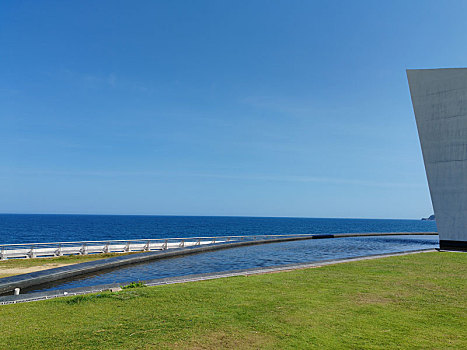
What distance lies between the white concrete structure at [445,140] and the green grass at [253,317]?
41.9 ft

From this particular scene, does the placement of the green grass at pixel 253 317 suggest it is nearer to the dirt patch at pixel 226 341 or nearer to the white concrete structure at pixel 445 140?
the dirt patch at pixel 226 341

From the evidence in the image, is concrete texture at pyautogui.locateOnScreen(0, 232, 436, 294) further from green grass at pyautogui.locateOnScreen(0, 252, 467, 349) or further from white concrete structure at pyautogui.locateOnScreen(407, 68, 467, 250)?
white concrete structure at pyautogui.locateOnScreen(407, 68, 467, 250)

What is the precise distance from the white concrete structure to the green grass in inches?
503

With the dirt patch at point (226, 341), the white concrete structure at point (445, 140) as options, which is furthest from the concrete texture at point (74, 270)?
the white concrete structure at point (445, 140)

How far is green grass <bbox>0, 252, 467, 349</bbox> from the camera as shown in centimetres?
475

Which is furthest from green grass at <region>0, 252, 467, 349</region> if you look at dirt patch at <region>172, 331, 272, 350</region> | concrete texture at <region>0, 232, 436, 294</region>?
concrete texture at <region>0, 232, 436, 294</region>

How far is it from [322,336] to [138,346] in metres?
2.90

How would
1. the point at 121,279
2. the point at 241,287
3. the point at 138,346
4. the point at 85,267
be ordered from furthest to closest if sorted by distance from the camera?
the point at 85,267
the point at 121,279
the point at 241,287
the point at 138,346

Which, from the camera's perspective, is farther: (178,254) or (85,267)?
(178,254)

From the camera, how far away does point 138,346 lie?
15.0ft

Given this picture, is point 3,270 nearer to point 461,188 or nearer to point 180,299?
point 180,299

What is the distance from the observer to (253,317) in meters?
5.91

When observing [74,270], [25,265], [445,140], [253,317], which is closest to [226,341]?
[253,317]

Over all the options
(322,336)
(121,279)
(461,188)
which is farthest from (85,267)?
(461,188)
